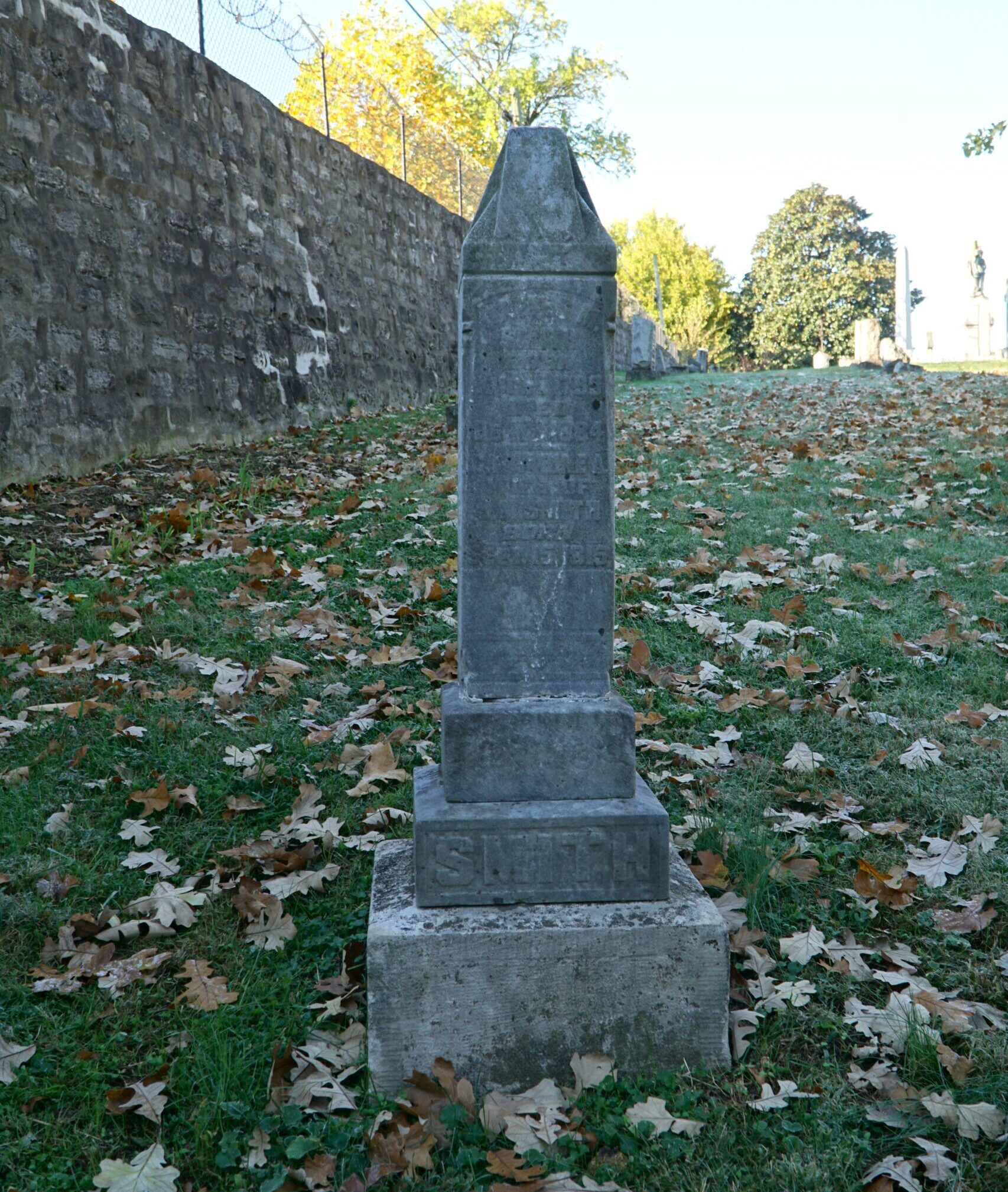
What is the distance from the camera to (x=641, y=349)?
818 inches

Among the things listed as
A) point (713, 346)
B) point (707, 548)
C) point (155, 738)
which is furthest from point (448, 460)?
point (713, 346)

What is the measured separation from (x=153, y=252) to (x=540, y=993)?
766 centimetres

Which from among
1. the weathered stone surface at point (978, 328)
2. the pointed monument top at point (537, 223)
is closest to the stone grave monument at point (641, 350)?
the pointed monument top at point (537, 223)

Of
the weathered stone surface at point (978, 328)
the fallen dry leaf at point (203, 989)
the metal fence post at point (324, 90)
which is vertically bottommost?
the fallen dry leaf at point (203, 989)

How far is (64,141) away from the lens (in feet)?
23.7

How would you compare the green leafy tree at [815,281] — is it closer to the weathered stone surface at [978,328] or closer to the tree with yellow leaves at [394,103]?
the weathered stone surface at [978,328]

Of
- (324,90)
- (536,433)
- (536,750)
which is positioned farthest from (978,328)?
(536,750)

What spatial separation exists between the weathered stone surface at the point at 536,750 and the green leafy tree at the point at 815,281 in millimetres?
43641

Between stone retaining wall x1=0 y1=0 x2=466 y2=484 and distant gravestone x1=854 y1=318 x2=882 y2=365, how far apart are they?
1393 centimetres

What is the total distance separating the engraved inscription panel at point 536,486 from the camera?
2.41 metres

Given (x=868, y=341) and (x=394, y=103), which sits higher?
(x=394, y=103)

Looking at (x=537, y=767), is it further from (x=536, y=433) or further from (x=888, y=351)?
(x=888, y=351)

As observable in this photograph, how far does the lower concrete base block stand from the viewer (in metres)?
2.30

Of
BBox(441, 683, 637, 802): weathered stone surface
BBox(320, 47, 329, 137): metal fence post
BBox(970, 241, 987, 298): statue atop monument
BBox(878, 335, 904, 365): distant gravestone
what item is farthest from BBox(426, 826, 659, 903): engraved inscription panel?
BBox(970, 241, 987, 298): statue atop monument
